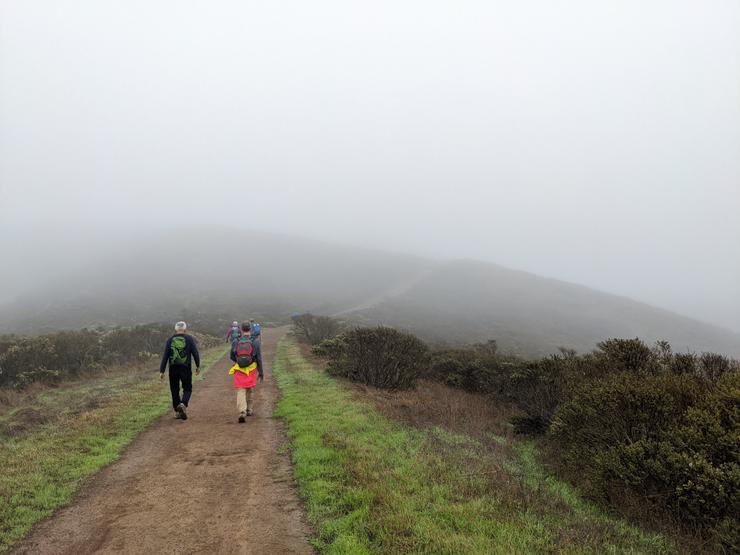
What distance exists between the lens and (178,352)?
9758 mm

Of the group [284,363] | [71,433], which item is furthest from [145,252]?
[71,433]

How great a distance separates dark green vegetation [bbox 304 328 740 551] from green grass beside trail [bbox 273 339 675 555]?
49 cm

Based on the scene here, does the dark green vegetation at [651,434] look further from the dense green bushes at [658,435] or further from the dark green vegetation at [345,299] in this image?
the dark green vegetation at [345,299]

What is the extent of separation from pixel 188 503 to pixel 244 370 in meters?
4.60

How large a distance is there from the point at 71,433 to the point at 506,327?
58706mm

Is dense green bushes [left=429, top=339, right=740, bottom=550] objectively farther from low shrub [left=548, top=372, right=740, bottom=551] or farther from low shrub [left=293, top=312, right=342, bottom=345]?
low shrub [left=293, top=312, right=342, bottom=345]

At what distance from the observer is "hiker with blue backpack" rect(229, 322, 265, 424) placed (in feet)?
32.5

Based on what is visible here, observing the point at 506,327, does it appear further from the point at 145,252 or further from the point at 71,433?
the point at 145,252

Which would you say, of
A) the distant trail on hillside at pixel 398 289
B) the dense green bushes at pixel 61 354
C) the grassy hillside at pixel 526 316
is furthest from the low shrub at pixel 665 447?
the distant trail on hillside at pixel 398 289

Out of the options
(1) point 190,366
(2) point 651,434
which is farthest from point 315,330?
(2) point 651,434

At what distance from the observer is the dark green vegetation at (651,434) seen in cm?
489

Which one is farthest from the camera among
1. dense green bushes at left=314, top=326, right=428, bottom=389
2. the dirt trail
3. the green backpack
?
dense green bushes at left=314, top=326, right=428, bottom=389

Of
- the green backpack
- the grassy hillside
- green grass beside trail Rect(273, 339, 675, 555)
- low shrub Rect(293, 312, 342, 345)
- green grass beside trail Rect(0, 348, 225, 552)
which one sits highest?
the green backpack

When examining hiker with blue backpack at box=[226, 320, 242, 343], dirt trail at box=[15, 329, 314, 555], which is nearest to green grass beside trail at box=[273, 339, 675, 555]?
dirt trail at box=[15, 329, 314, 555]
